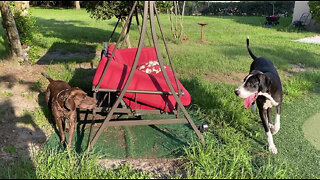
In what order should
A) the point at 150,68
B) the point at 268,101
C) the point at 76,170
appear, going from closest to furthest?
the point at 76,170 → the point at 268,101 → the point at 150,68

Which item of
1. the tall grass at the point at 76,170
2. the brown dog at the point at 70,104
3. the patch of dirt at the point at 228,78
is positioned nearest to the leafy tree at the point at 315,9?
the patch of dirt at the point at 228,78

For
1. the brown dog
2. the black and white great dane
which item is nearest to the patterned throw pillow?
the brown dog

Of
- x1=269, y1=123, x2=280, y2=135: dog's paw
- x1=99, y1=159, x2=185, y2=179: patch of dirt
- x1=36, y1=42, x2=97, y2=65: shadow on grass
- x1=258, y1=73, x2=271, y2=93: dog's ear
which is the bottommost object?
x1=99, y1=159, x2=185, y2=179: patch of dirt

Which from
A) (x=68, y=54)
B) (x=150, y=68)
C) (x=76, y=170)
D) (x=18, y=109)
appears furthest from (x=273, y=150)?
(x=68, y=54)

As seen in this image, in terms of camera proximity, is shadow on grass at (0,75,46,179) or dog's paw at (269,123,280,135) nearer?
shadow on grass at (0,75,46,179)

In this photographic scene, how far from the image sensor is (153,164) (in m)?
3.26

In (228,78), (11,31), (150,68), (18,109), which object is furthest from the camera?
(228,78)

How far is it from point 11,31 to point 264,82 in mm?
5026

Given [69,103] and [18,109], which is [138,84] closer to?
[69,103]

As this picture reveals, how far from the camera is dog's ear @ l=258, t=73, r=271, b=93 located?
3457mm

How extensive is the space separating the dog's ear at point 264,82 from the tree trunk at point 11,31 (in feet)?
16.1

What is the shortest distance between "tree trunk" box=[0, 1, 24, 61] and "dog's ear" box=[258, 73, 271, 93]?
4.92 metres

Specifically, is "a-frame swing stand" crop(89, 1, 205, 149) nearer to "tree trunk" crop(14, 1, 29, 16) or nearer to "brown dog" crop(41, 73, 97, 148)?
"brown dog" crop(41, 73, 97, 148)

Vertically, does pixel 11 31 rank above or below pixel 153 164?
above
